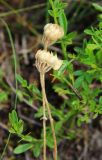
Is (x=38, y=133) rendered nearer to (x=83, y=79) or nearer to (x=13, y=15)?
(x=83, y=79)

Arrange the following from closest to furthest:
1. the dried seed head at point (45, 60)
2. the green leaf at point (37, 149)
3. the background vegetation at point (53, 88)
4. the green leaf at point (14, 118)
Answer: the dried seed head at point (45, 60) < the green leaf at point (14, 118) < the background vegetation at point (53, 88) < the green leaf at point (37, 149)

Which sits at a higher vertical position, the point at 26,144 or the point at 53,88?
the point at 53,88

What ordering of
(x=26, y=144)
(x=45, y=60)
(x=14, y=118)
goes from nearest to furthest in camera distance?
(x=45, y=60), (x=14, y=118), (x=26, y=144)

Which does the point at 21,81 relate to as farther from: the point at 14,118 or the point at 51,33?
the point at 51,33

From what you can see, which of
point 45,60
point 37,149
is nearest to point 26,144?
point 37,149

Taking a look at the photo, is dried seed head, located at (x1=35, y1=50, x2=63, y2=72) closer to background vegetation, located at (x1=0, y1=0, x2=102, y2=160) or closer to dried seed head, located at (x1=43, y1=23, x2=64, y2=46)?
dried seed head, located at (x1=43, y1=23, x2=64, y2=46)

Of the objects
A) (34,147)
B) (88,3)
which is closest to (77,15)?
(88,3)

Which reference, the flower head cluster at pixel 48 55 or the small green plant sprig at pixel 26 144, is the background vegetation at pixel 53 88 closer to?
the small green plant sprig at pixel 26 144

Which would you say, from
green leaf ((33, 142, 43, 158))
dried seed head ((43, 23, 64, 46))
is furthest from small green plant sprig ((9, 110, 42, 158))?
dried seed head ((43, 23, 64, 46))

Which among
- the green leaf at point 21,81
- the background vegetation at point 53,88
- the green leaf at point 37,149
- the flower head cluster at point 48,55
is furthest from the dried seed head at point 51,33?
the green leaf at point 37,149

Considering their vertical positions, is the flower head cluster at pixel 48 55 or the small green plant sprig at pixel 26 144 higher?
the flower head cluster at pixel 48 55

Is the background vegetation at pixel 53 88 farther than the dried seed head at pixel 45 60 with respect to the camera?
Yes
